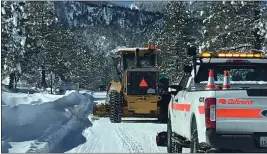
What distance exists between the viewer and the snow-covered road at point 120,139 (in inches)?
471

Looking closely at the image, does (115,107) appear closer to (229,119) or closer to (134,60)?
(134,60)

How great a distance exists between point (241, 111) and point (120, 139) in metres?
6.94

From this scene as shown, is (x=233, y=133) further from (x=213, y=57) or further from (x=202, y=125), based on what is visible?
(x=213, y=57)

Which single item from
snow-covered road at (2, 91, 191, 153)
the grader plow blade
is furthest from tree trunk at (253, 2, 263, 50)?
snow-covered road at (2, 91, 191, 153)

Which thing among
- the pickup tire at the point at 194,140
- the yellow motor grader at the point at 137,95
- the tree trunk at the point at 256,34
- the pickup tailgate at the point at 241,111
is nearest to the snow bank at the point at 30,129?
the yellow motor grader at the point at 137,95

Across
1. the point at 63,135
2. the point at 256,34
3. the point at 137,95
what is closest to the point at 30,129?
the point at 63,135

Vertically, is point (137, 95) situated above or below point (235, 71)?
below

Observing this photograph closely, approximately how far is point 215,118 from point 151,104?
13.0m

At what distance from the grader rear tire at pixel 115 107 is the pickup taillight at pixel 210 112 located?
12.6 m

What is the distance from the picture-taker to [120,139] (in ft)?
46.5

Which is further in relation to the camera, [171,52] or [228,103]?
[171,52]

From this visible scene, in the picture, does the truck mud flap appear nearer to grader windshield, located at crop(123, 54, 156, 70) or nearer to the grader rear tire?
the grader rear tire

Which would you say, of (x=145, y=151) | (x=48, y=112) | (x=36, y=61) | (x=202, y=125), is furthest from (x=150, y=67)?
(x=36, y=61)

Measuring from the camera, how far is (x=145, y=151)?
11.7 metres
